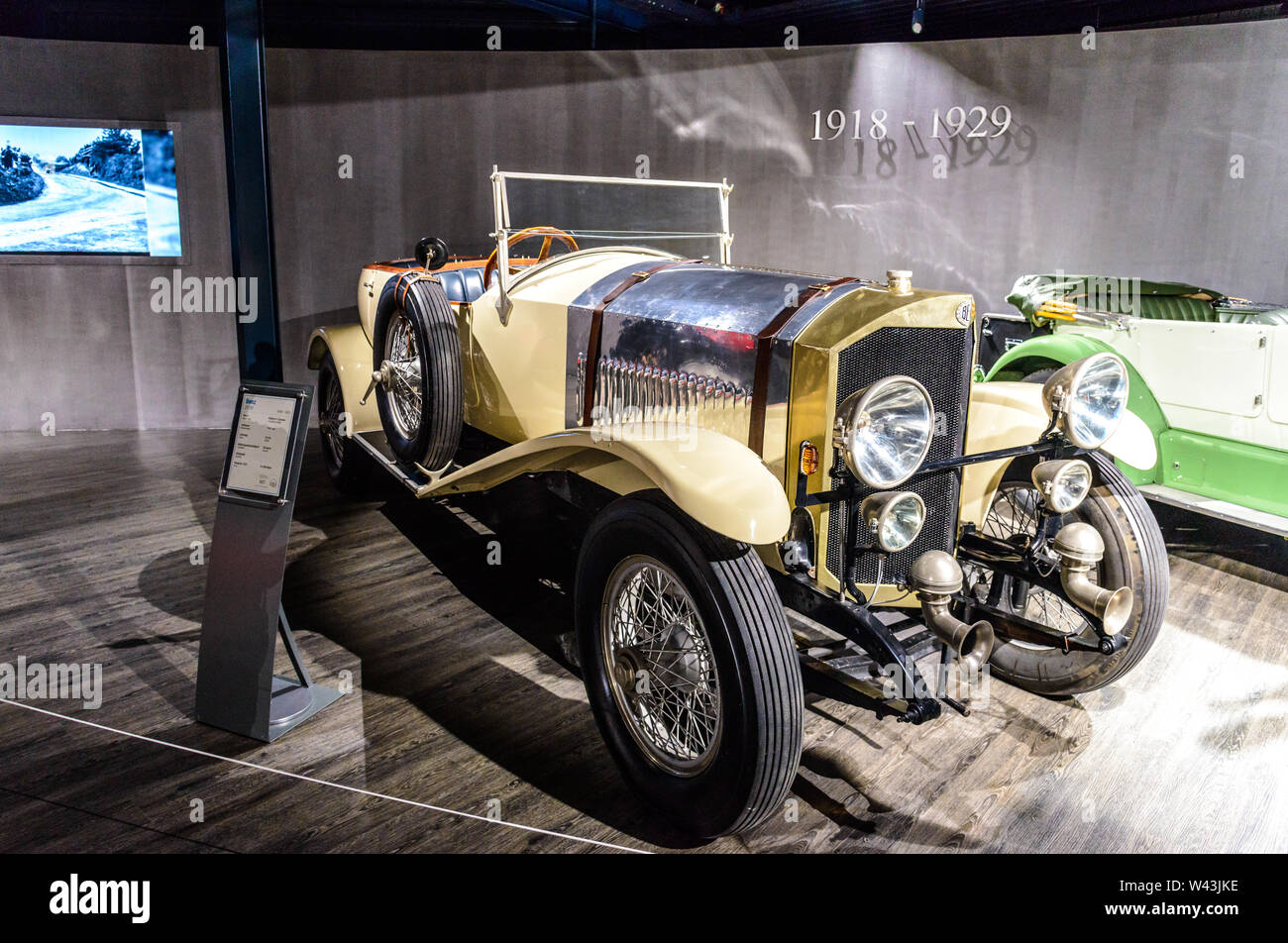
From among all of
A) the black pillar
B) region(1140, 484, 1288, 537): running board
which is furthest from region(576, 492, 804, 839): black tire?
region(1140, 484, 1288, 537): running board

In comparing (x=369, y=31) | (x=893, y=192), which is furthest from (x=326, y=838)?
(x=369, y=31)

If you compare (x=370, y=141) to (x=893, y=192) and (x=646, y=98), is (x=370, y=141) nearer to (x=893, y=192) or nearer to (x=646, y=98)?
(x=646, y=98)

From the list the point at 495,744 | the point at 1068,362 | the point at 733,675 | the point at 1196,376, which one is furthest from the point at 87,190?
the point at 1196,376

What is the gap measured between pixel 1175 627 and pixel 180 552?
15.0 feet

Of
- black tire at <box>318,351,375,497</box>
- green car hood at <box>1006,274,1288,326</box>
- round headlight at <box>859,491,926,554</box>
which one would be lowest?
black tire at <box>318,351,375,497</box>

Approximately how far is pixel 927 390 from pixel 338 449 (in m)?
3.81

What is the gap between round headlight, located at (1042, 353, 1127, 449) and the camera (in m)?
2.65

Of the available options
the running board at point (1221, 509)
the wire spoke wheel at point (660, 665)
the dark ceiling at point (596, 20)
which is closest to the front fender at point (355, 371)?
the wire spoke wheel at point (660, 665)

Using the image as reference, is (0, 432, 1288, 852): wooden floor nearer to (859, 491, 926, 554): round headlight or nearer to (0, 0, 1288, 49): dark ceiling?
(859, 491, 926, 554): round headlight

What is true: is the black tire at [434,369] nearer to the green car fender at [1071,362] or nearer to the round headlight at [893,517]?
the round headlight at [893,517]

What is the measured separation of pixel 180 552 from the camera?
4320 mm

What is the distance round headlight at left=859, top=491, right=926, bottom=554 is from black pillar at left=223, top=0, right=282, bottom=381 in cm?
227

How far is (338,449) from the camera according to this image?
5.25 meters

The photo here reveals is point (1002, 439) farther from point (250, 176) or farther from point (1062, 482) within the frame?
point (250, 176)
